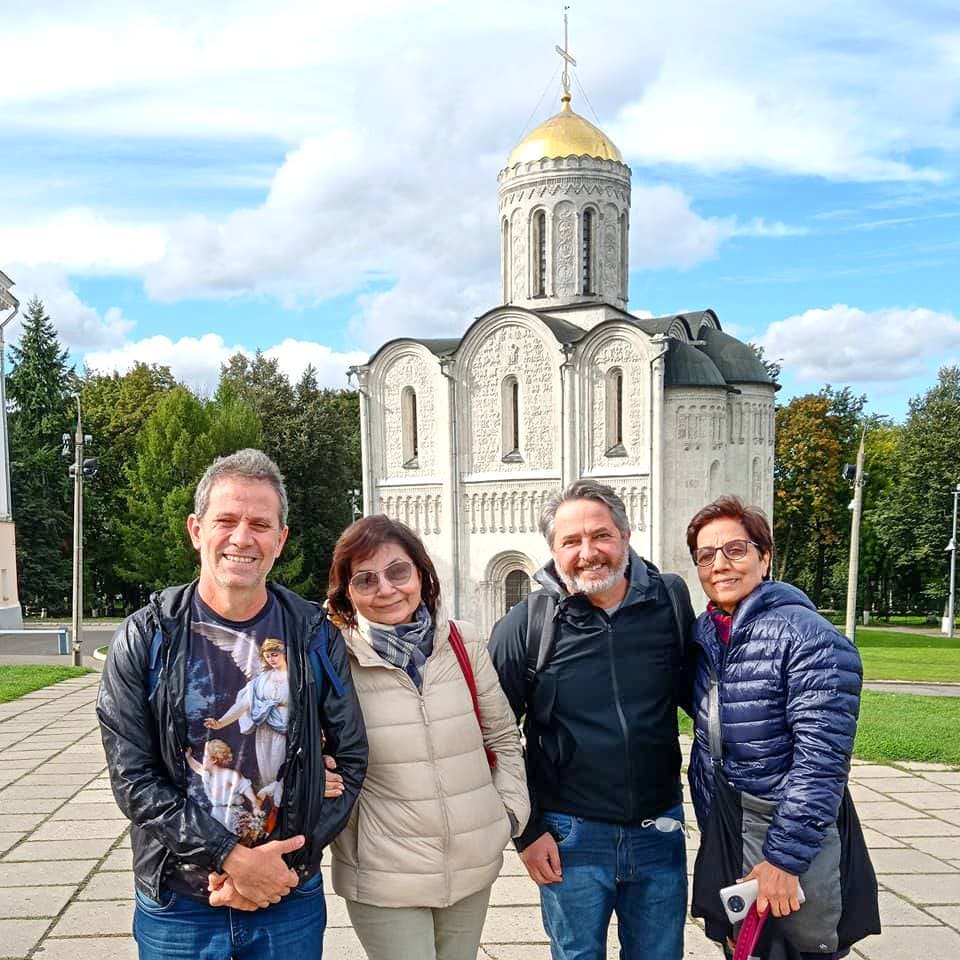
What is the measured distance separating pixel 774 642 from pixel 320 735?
130 centimetres

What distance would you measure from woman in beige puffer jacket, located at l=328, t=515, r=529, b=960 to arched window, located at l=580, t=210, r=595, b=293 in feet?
86.9

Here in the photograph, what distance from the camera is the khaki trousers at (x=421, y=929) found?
2.84m

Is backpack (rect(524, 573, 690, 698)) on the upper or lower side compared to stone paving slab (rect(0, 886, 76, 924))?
upper

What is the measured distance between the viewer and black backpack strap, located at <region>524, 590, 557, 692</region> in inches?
126

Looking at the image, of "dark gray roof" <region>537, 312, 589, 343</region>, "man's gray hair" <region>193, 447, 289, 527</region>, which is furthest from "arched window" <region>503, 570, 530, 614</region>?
"man's gray hair" <region>193, 447, 289, 527</region>

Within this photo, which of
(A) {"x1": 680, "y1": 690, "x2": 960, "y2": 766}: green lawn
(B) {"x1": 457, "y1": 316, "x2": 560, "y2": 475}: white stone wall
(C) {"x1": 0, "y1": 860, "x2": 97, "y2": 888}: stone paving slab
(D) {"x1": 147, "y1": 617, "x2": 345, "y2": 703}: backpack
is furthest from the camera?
(B) {"x1": 457, "y1": 316, "x2": 560, "y2": 475}: white stone wall

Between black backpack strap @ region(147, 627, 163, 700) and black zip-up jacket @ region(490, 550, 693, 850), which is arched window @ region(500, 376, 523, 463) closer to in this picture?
black zip-up jacket @ region(490, 550, 693, 850)

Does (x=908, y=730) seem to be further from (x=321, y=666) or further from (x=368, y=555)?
(x=321, y=666)

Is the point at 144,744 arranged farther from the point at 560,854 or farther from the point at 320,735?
the point at 560,854

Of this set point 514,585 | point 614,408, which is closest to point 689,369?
point 614,408

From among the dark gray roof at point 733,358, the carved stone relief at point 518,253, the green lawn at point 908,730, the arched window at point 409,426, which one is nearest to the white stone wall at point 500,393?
the arched window at point 409,426

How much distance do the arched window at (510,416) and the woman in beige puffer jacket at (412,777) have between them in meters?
24.8

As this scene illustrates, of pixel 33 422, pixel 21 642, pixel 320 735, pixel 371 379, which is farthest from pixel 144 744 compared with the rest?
pixel 33 422

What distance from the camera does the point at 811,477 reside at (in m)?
37.9
